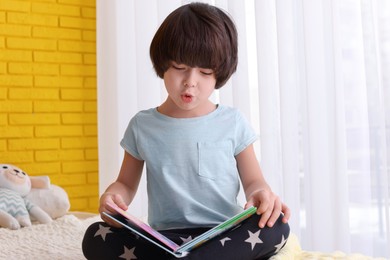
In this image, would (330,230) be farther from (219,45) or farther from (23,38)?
(23,38)

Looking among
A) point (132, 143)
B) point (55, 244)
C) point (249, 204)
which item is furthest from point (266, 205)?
point (55, 244)

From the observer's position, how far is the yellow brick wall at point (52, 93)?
122 inches

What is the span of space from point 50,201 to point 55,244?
2.52 ft

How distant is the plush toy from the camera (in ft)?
7.61

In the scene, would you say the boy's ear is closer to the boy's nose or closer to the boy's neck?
the boy's neck

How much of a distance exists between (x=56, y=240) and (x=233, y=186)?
720 mm

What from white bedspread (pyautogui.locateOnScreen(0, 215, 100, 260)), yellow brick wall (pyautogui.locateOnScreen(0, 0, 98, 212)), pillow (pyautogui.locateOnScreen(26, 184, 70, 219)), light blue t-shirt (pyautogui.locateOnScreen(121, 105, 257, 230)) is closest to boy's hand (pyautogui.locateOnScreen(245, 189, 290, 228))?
light blue t-shirt (pyautogui.locateOnScreen(121, 105, 257, 230))

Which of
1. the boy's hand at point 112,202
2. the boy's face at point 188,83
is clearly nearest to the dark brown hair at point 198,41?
the boy's face at point 188,83

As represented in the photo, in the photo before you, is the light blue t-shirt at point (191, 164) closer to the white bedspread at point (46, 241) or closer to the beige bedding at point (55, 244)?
the beige bedding at point (55, 244)

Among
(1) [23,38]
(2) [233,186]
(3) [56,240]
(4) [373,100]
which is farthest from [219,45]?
(1) [23,38]

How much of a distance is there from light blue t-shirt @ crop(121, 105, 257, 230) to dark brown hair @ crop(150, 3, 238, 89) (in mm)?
125

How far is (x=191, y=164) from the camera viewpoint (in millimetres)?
1473

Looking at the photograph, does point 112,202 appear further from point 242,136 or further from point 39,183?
point 39,183

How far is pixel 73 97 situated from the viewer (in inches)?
130
